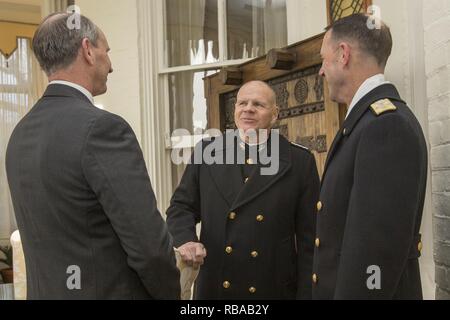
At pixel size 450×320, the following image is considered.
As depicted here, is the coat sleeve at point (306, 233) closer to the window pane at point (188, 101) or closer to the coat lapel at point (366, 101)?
the coat lapel at point (366, 101)

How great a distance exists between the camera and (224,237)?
8.21 ft

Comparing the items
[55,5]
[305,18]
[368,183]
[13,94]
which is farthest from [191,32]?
[13,94]

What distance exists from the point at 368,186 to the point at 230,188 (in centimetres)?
104

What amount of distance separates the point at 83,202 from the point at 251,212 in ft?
3.44

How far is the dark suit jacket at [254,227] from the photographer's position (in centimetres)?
246

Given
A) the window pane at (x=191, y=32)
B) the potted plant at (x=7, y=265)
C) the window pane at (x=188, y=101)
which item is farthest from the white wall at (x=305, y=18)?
the potted plant at (x=7, y=265)

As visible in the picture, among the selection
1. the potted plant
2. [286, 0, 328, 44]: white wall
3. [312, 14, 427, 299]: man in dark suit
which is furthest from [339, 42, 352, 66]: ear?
the potted plant

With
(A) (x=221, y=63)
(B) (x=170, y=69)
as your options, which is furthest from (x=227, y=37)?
(B) (x=170, y=69)

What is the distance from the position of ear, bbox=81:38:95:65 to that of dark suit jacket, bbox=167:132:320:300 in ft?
3.20

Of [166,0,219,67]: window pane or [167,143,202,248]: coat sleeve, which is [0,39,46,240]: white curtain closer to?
[166,0,219,67]: window pane

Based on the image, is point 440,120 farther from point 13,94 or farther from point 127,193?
point 13,94

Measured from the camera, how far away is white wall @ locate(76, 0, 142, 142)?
504 cm

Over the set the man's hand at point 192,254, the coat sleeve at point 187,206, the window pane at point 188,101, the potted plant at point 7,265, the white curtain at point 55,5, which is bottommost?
the potted plant at point 7,265

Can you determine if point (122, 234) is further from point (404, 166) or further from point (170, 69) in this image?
point (170, 69)
